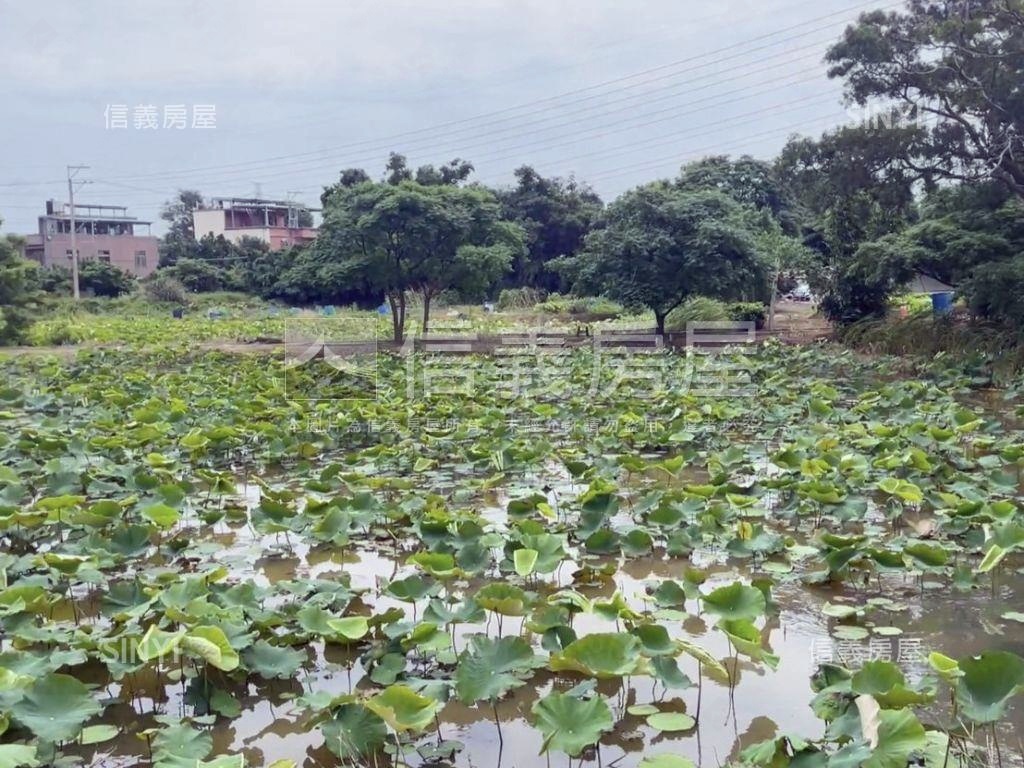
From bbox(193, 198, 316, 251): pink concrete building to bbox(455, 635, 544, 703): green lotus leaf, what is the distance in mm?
40203

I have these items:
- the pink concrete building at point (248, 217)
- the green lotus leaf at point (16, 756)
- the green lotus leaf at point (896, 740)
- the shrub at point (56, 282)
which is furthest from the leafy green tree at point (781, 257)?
the pink concrete building at point (248, 217)

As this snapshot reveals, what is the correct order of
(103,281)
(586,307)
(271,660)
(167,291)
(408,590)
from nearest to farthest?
(271,660)
(408,590)
(586,307)
(167,291)
(103,281)

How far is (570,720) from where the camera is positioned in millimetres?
2186

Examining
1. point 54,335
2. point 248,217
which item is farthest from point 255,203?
point 54,335

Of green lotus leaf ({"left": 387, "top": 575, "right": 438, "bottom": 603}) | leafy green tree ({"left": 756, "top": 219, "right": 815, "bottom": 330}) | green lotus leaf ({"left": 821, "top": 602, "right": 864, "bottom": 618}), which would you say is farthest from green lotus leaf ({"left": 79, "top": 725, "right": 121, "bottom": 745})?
leafy green tree ({"left": 756, "top": 219, "right": 815, "bottom": 330})

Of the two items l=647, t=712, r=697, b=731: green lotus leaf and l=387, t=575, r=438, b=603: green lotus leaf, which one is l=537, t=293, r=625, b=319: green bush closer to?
l=387, t=575, r=438, b=603: green lotus leaf

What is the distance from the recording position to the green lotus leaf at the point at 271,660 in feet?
8.76

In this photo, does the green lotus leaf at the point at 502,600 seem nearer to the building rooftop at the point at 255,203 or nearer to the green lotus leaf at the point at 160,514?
the green lotus leaf at the point at 160,514

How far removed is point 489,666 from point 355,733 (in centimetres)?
39

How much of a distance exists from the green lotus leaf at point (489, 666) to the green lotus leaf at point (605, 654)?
0.43 ft

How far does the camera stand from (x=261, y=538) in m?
4.50

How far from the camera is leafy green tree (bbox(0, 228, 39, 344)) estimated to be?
47.1 ft

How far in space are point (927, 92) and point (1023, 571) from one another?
893 centimetres

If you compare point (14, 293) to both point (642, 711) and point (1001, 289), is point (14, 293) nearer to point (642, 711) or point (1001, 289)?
point (1001, 289)
